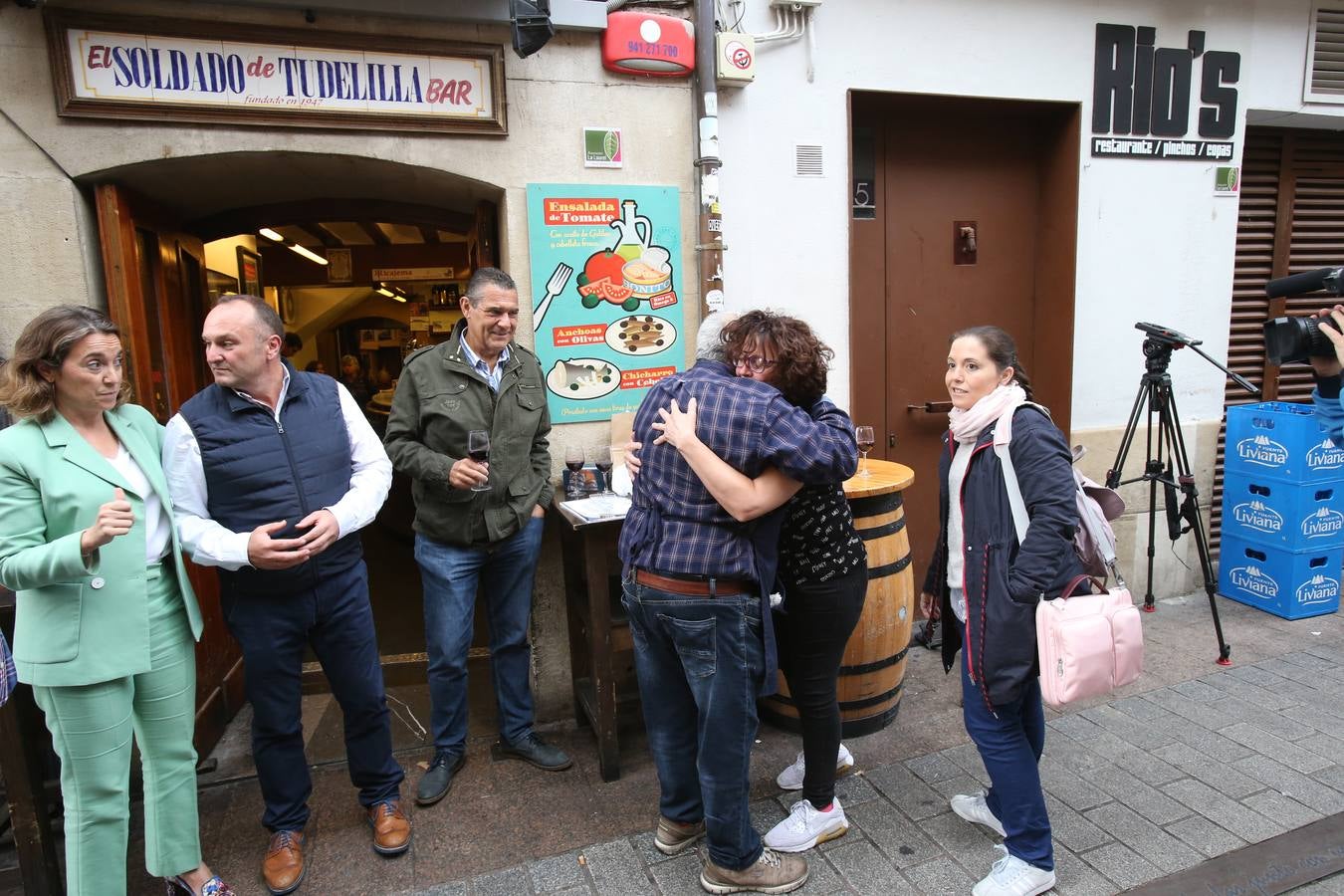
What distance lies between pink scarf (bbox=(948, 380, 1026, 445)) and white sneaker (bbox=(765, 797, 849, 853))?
4.69ft

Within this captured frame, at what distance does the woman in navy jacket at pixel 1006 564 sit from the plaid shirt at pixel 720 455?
1.59ft

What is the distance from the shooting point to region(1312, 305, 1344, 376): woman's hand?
2.87 m

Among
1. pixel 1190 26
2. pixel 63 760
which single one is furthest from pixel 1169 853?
pixel 1190 26

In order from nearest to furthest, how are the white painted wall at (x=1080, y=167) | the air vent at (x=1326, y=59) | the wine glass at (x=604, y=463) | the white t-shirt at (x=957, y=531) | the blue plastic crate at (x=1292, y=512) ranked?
the white t-shirt at (x=957, y=531) → the wine glass at (x=604, y=463) → the white painted wall at (x=1080, y=167) → the blue plastic crate at (x=1292, y=512) → the air vent at (x=1326, y=59)

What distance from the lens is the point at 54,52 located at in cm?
291

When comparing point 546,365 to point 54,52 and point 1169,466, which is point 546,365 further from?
point 1169,466

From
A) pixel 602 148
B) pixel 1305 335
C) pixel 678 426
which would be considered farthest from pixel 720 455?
pixel 1305 335

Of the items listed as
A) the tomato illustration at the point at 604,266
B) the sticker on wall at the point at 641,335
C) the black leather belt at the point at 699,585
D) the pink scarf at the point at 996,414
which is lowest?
the black leather belt at the point at 699,585

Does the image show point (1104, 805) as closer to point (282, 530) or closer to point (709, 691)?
point (709, 691)

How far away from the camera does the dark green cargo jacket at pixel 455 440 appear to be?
3.07 metres

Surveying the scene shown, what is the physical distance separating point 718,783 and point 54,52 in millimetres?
3548

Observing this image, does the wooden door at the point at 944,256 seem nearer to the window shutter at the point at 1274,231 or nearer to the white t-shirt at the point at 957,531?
the window shutter at the point at 1274,231

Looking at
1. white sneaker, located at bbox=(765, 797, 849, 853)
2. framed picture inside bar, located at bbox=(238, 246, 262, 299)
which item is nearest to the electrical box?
white sneaker, located at bbox=(765, 797, 849, 853)

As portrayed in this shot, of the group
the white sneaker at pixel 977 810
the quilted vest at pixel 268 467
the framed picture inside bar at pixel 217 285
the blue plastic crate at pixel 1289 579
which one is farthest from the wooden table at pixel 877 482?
the framed picture inside bar at pixel 217 285
